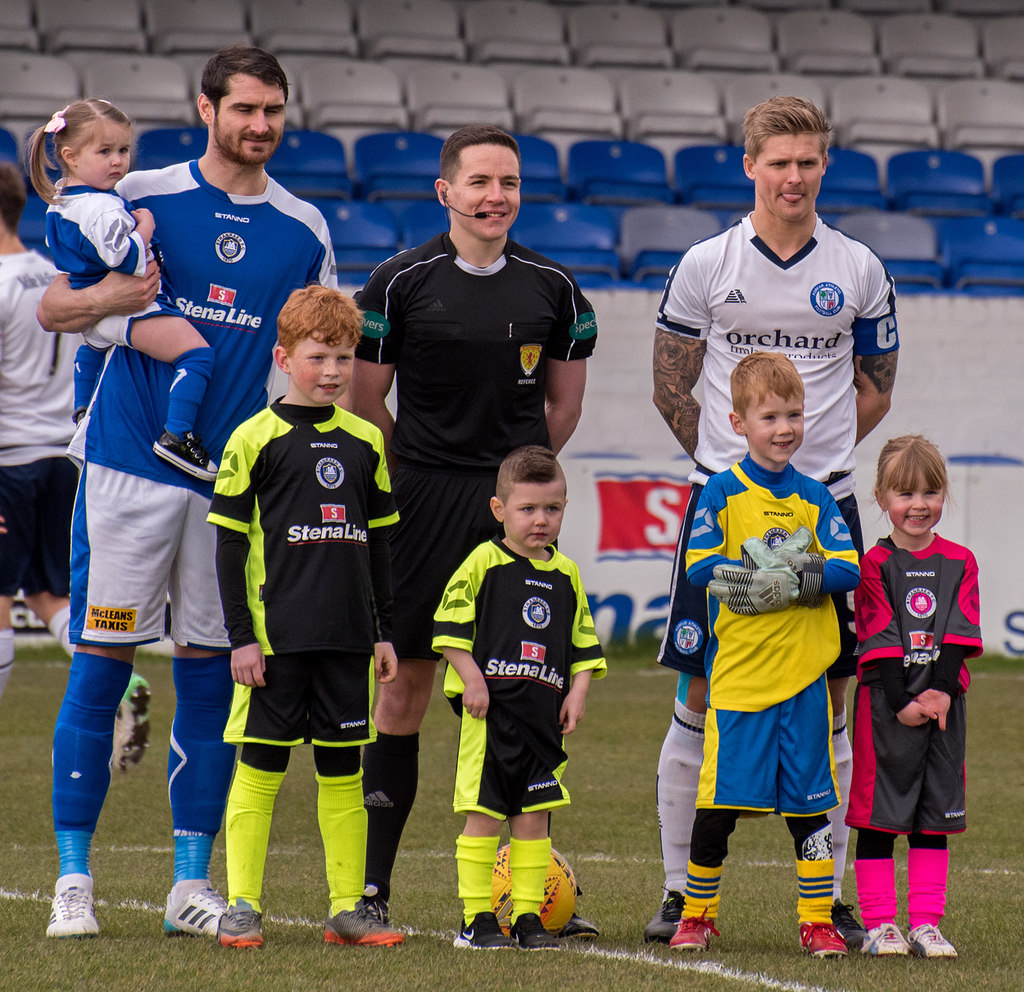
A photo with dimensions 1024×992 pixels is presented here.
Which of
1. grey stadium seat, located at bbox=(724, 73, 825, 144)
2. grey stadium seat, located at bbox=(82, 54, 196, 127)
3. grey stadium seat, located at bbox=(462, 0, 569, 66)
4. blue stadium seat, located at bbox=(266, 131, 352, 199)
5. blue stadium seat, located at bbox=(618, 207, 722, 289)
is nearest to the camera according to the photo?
blue stadium seat, located at bbox=(618, 207, 722, 289)

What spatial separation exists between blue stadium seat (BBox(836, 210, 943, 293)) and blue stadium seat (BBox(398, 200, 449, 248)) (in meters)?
3.49

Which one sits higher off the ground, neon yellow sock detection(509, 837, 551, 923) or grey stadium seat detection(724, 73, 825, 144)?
grey stadium seat detection(724, 73, 825, 144)

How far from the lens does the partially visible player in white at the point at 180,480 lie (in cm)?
400

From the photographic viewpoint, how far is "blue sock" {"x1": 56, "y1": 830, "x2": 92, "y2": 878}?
3.95 metres

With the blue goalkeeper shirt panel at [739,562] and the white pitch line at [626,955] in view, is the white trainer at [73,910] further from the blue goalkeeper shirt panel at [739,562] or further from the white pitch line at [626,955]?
the blue goalkeeper shirt panel at [739,562]

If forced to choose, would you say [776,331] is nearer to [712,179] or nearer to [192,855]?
[192,855]

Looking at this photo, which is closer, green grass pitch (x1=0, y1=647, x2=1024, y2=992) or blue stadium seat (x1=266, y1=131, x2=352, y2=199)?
green grass pitch (x1=0, y1=647, x2=1024, y2=992)

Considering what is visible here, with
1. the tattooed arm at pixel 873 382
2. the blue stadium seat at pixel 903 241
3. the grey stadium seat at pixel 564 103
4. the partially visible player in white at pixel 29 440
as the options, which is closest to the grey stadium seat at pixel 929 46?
the blue stadium seat at pixel 903 241

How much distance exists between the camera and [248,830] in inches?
148

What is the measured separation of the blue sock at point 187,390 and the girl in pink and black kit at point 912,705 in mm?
1892

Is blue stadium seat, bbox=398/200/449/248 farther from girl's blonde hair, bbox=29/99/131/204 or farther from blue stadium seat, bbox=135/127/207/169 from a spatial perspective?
girl's blonde hair, bbox=29/99/131/204

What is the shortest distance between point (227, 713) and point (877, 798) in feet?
6.01

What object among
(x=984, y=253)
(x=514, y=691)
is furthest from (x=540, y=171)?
(x=514, y=691)

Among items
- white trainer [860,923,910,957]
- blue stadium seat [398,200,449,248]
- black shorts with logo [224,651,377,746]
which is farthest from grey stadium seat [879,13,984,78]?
black shorts with logo [224,651,377,746]
